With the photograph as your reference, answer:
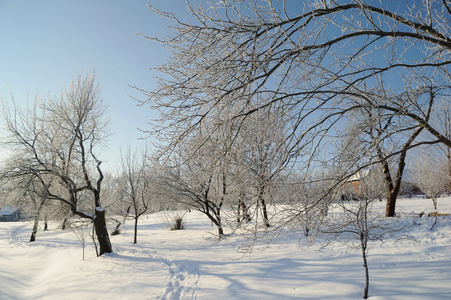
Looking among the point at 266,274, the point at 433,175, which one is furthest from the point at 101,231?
the point at 433,175

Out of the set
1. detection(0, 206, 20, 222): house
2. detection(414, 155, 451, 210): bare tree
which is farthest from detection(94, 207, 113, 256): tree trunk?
detection(0, 206, 20, 222): house

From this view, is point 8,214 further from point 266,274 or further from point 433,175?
point 433,175

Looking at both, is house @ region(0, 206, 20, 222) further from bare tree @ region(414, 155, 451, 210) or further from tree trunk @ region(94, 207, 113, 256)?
bare tree @ region(414, 155, 451, 210)

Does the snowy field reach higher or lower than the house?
higher

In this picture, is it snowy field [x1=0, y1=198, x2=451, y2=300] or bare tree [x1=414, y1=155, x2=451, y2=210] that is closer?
→ snowy field [x1=0, y1=198, x2=451, y2=300]

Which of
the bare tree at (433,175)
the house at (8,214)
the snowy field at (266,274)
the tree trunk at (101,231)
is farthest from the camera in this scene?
the house at (8,214)

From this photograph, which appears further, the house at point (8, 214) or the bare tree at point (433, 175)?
the house at point (8, 214)

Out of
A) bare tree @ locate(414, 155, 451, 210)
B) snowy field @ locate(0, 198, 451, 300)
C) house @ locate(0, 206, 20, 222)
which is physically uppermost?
bare tree @ locate(414, 155, 451, 210)

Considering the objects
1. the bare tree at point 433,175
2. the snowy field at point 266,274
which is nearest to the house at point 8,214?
the snowy field at point 266,274

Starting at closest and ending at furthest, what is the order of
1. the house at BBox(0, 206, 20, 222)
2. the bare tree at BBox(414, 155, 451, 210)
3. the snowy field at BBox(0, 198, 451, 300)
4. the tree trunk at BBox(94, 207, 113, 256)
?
the snowy field at BBox(0, 198, 451, 300) → the tree trunk at BBox(94, 207, 113, 256) → the bare tree at BBox(414, 155, 451, 210) → the house at BBox(0, 206, 20, 222)

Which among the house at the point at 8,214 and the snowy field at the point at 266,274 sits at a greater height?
the snowy field at the point at 266,274

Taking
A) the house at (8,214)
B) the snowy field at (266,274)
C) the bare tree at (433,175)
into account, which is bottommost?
the house at (8,214)

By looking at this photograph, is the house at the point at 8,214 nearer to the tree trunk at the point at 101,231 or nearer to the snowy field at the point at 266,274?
the snowy field at the point at 266,274

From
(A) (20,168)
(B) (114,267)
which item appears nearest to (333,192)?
(B) (114,267)
